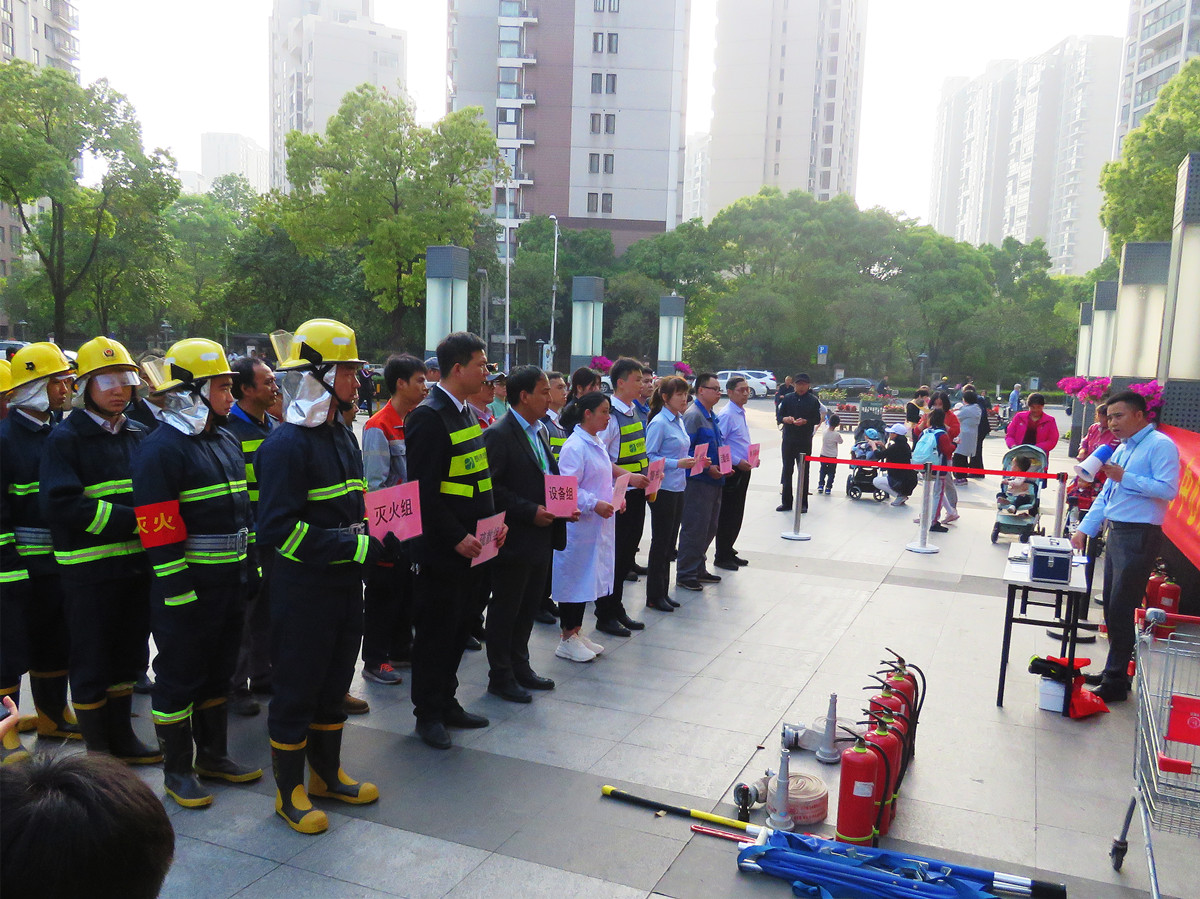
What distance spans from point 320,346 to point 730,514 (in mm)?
6205

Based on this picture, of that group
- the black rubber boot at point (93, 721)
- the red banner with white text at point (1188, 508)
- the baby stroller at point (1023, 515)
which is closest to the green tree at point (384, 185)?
the baby stroller at point (1023, 515)

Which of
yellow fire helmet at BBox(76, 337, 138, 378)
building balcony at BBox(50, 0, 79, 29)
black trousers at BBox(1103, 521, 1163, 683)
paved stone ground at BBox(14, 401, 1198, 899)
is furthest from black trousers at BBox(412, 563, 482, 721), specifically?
building balcony at BBox(50, 0, 79, 29)

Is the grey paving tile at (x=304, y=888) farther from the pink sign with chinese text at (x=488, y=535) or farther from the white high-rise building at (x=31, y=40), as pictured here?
the white high-rise building at (x=31, y=40)

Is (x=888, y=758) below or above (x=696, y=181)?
below

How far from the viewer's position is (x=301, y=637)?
3.73 meters

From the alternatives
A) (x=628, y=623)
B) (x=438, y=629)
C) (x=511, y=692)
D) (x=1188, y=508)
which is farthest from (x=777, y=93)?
(x=438, y=629)

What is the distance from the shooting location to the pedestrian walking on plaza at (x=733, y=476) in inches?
352

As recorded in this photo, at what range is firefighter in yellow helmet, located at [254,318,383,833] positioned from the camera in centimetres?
370

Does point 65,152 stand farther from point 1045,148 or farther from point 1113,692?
point 1045,148

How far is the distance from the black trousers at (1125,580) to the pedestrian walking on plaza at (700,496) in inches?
134

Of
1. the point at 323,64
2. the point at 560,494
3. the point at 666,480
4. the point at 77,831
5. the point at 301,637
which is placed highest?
the point at 323,64

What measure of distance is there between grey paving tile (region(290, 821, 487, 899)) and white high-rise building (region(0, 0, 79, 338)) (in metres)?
61.9

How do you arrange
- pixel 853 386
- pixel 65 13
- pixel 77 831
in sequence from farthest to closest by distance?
pixel 65 13, pixel 853 386, pixel 77 831

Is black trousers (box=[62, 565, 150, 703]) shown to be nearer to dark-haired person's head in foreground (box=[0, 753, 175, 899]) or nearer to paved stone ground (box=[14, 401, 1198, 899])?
paved stone ground (box=[14, 401, 1198, 899])
